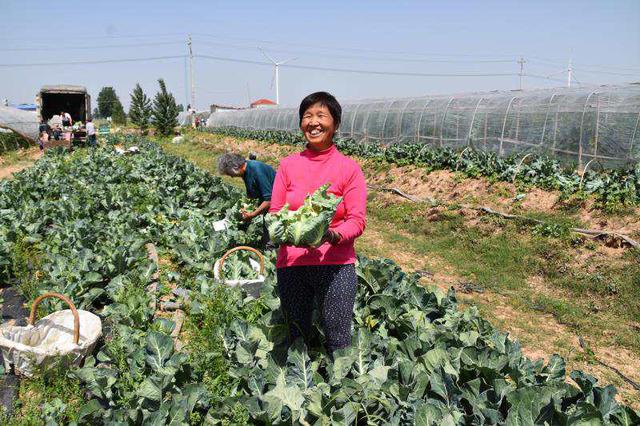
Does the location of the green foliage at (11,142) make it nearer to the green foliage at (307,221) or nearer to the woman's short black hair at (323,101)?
the woman's short black hair at (323,101)

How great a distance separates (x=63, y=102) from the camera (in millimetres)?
26531

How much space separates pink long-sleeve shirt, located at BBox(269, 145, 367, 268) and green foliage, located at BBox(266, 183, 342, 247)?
19cm

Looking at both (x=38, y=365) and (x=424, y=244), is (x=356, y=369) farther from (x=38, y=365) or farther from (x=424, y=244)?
(x=424, y=244)

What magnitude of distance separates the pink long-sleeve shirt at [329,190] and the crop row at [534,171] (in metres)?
6.81

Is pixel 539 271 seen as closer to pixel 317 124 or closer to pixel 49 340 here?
pixel 317 124

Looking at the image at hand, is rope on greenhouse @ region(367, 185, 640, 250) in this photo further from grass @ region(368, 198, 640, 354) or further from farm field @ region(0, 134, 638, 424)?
farm field @ region(0, 134, 638, 424)

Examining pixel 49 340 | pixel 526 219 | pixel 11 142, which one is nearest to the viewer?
pixel 49 340

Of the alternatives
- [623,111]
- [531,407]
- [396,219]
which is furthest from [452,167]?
[531,407]

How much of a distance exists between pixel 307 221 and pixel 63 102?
1115 inches

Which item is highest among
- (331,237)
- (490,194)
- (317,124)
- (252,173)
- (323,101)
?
(323,101)

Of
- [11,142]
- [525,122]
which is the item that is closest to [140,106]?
[11,142]

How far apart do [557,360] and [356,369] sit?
1349 mm

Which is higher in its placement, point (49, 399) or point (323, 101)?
point (323, 101)

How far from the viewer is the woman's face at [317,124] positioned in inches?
110
